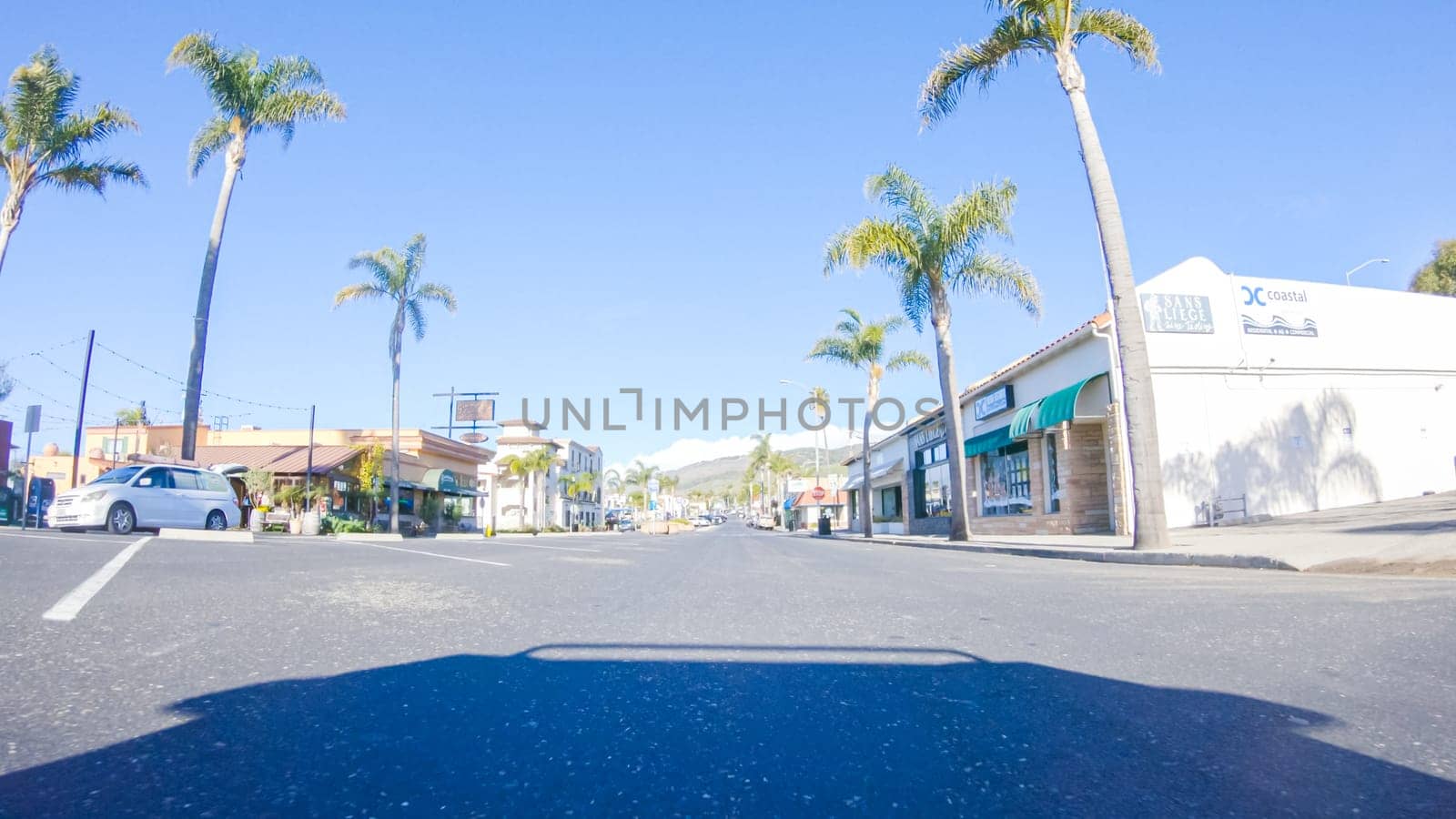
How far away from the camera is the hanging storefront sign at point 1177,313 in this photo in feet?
68.5

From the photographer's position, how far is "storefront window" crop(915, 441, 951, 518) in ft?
113

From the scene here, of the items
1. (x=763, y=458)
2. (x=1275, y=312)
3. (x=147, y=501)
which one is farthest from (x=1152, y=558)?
(x=763, y=458)

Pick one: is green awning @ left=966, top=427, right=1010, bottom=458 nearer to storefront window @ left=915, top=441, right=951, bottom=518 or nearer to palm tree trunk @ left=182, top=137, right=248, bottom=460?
storefront window @ left=915, top=441, right=951, bottom=518

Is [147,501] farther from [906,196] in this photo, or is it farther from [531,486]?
[531,486]

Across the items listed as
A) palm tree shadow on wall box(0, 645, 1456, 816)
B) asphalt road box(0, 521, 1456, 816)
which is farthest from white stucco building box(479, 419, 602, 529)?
palm tree shadow on wall box(0, 645, 1456, 816)

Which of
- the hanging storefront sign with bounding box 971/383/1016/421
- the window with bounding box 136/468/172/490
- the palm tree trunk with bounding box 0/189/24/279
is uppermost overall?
the palm tree trunk with bounding box 0/189/24/279

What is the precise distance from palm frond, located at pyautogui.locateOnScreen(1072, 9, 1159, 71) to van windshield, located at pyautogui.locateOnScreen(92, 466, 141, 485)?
19.6m

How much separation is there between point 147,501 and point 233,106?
48.2 ft

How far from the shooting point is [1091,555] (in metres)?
13.0

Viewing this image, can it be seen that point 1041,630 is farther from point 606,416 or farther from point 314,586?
point 606,416

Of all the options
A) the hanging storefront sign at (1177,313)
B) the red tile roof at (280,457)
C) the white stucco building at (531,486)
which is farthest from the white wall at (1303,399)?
the white stucco building at (531,486)

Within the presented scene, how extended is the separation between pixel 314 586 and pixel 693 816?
5297 millimetres

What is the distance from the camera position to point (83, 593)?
516 centimetres

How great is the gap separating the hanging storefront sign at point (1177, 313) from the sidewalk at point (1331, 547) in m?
5.68
